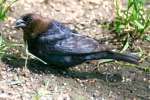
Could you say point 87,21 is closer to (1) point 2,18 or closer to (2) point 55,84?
(1) point 2,18

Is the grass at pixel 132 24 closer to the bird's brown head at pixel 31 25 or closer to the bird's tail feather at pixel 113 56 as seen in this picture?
the bird's tail feather at pixel 113 56

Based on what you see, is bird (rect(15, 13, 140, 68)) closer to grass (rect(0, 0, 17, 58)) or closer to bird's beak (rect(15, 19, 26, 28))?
bird's beak (rect(15, 19, 26, 28))

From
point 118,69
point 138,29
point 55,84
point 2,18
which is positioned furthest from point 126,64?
point 2,18

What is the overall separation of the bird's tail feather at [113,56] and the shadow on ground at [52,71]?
7.7 inches

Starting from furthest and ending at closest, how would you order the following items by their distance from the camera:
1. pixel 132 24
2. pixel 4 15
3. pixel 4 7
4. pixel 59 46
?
pixel 132 24
pixel 4 7
pixel 4 15
pixel 59 46

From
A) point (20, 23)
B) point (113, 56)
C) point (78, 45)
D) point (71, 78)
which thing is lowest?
point (71, 78)

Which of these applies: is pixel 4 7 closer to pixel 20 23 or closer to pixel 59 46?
pixel 20 23

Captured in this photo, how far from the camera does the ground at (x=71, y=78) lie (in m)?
5.68

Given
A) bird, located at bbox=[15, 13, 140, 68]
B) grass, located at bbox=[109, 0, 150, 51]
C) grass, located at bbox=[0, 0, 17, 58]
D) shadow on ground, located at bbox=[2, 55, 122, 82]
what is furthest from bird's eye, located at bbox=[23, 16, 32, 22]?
grass, located at bbox=[109, 0, 150, 51]

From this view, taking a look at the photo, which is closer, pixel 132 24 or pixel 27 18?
pixel 27 18

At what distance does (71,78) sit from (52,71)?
8.8 inches

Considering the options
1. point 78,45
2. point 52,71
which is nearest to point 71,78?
point 52,71

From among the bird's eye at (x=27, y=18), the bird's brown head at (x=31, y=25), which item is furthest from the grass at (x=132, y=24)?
the bird's eye at (x=27, y=18)

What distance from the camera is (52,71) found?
6.20 m
